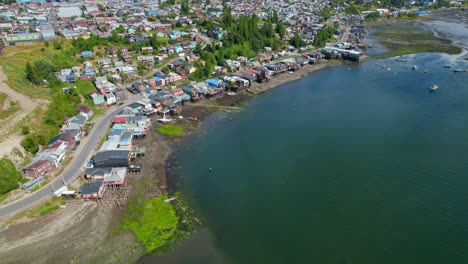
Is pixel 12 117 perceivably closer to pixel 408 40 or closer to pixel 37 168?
pixel 37 168

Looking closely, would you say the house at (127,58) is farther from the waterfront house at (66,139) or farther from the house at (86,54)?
the waterfront house at (66,139)

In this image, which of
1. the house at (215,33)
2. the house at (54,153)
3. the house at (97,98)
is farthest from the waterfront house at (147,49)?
the house at (54,153)

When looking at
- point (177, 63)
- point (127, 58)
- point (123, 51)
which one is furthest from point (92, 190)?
point (123, 51)

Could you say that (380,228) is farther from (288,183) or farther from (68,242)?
(68,242)

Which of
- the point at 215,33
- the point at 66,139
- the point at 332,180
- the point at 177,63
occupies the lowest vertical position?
the point at 332,180

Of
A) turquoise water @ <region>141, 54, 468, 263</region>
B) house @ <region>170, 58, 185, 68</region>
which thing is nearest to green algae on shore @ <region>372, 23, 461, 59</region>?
turquoise water @ <region>141, 54, 468, 263</region>

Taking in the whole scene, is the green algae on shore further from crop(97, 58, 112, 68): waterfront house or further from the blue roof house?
crop(97, 58, 112, 68): waterfront house

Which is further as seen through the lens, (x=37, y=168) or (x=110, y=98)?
(x=110, y=98)
